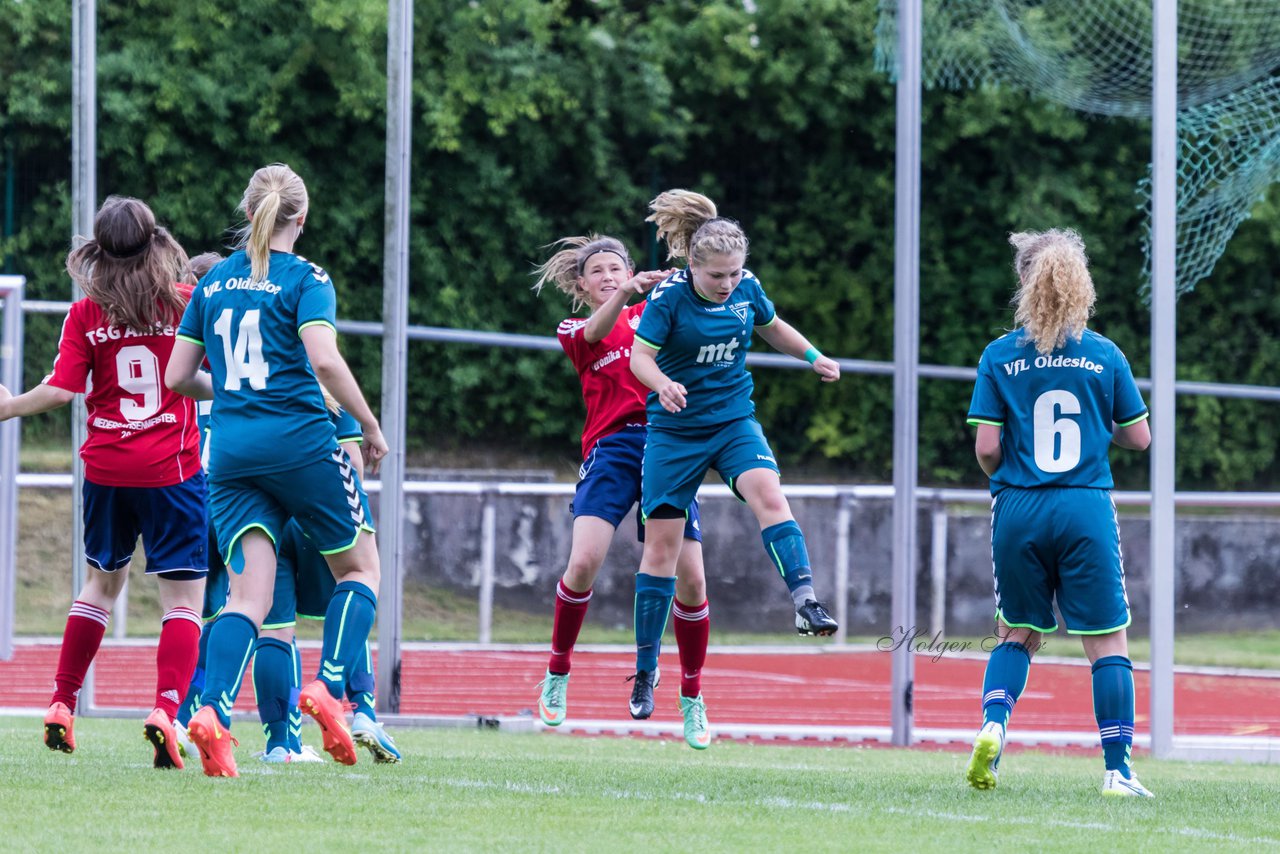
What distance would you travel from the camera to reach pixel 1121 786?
5.86m

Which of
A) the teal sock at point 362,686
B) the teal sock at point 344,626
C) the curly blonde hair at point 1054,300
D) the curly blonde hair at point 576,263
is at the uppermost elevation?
the curly blonde hair at point 576,263

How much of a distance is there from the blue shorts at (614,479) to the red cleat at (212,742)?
199cm

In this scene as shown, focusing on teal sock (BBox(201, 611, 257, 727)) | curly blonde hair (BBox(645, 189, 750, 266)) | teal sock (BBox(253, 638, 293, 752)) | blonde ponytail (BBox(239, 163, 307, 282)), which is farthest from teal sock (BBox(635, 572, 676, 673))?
blonde ponytail (BBox(239, 163, 307, 282))

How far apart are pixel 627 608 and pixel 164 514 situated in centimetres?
1136

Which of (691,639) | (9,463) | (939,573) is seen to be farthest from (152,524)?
(939,573)

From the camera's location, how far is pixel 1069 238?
6.15 metres

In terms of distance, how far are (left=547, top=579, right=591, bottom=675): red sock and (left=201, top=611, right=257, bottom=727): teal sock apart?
1.82 meters

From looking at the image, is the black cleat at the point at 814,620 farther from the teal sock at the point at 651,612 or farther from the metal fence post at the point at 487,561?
the metal fence post at the point at 487,561

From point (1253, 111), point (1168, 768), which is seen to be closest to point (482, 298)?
point (1253, 111)

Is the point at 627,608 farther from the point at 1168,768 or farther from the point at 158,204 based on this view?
the point at 1168,768

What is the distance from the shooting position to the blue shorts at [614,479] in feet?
23.3

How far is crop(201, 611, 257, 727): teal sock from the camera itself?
554 cm

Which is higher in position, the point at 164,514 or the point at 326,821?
the point at 164,514

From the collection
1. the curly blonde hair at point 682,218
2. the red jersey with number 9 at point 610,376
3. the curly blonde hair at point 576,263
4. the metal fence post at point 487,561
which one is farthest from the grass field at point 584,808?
the metal fence post at point 487,561
